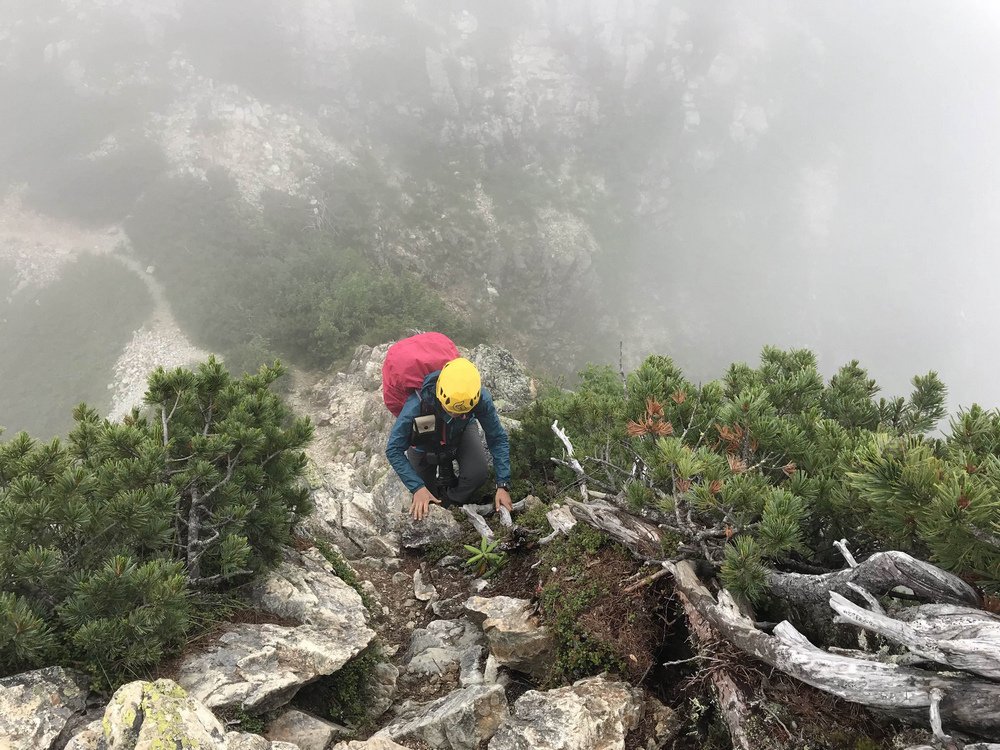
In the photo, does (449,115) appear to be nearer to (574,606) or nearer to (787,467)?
(787,467)

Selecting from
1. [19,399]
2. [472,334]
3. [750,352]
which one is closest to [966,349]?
[750,352]

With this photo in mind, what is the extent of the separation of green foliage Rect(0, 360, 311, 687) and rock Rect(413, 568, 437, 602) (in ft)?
5.94

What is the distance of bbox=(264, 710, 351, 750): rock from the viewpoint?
309 centimetres

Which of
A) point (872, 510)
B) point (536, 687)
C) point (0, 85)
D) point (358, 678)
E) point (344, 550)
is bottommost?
point (536, 687)

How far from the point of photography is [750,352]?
44.6 meters

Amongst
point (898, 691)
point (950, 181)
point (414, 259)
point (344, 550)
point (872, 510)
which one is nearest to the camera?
point (898, 691)

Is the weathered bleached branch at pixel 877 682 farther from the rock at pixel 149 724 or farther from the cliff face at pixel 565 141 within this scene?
the cliff face at pixel 565 141

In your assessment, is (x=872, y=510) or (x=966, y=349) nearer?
(x=872, y=510)

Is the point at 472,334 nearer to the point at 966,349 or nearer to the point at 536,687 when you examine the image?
the point at 536,687

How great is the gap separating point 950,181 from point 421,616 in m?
93.1

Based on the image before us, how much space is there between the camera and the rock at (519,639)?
3.73m

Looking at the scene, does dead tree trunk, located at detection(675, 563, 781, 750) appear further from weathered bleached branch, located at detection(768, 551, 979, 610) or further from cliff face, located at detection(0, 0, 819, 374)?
cliff face, located at detection(0, 0, 819, 374)

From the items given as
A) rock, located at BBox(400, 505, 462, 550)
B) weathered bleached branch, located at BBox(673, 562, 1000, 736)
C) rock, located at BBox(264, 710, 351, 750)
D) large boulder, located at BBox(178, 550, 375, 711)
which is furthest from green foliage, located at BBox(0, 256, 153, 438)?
weathered bleached branch, located at BBox(673, 562, 1000, 736)

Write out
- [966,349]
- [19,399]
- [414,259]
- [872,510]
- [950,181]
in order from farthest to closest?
[950,181]
[966,349]
[414,259]
[19,399]
[872,510]
